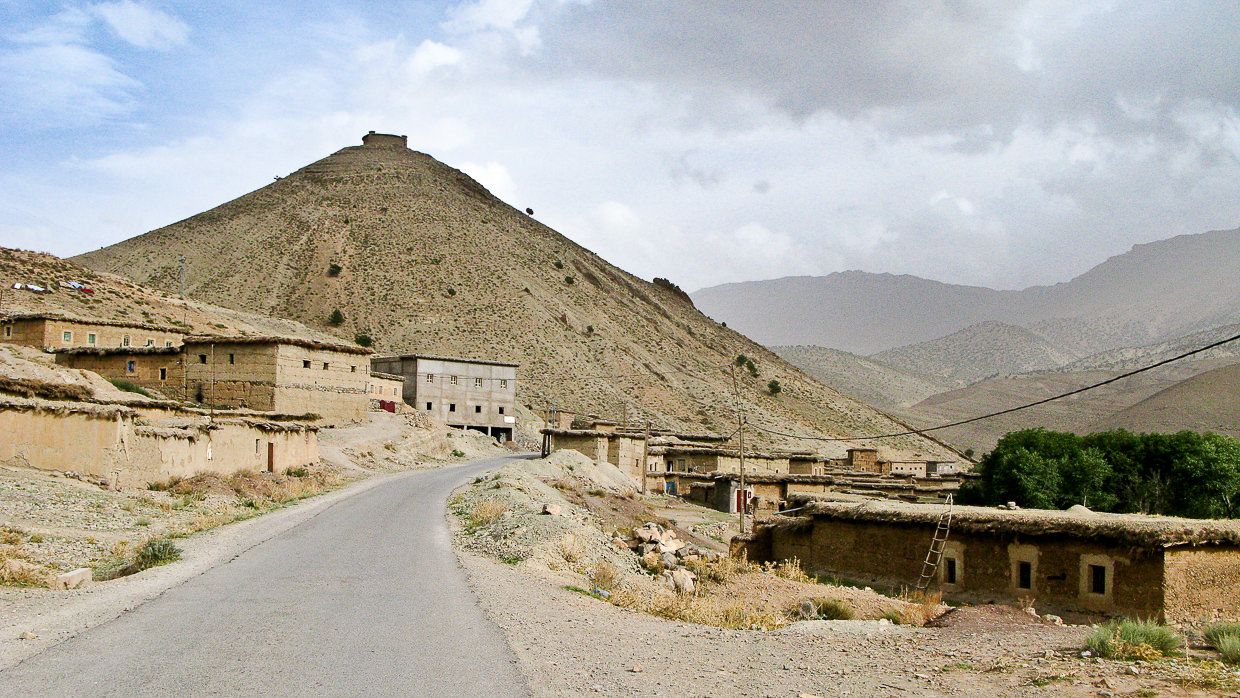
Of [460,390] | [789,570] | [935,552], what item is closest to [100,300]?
[460,390]

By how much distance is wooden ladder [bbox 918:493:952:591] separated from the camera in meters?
18.1

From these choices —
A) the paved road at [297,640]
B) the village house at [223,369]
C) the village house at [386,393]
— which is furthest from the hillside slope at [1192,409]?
the paved road at [297,640]

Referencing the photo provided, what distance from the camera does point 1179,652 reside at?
356 inches

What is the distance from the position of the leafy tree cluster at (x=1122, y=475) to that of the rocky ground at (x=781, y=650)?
27.4 meters

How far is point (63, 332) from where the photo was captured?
42688mm

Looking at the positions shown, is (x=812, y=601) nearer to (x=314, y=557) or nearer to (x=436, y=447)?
(x=314, y=557)

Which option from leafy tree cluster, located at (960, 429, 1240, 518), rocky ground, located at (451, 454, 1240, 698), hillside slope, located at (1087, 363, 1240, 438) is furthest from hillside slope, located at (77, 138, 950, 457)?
rocky ground, located at (451, 454, 1240, 698)

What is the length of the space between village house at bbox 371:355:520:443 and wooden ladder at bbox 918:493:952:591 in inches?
1821

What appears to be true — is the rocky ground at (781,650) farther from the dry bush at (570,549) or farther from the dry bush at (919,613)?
the dry bush at (919,613)

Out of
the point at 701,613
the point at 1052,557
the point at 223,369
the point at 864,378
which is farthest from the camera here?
the point at 864,378

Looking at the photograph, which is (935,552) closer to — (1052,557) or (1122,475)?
(1052,557)

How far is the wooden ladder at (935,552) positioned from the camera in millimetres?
18109

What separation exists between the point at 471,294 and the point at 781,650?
90.6 meters

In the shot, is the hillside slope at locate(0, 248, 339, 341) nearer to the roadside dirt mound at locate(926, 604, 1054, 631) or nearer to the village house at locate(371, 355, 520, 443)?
the village house at locate(371, 355, 520, 443)
